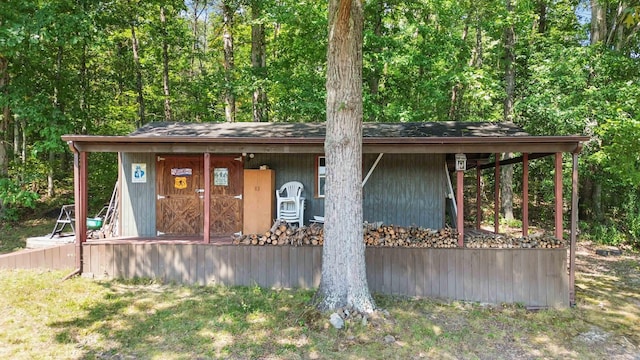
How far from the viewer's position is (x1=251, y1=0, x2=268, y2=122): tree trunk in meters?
11.6

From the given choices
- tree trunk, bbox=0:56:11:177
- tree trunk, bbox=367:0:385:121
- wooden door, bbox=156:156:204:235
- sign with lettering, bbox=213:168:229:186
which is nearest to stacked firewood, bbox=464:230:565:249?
sign with lettering, bbox=213:168:229:186

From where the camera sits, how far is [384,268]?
18.3 feet

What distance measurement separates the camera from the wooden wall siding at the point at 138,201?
7250mm

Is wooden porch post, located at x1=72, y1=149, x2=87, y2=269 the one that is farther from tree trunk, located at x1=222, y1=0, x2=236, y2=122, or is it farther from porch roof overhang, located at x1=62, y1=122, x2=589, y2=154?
tree trunk, located at x1=222, y1=0, x2=236, y2=122

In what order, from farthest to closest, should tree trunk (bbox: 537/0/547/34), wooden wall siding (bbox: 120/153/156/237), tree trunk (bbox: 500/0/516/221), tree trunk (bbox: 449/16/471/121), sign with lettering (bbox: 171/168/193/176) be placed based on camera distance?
tree trunk (bbox: 449/16/471/121) → tree trunk (bbox: 537/0/547/34) → tree trunk (bbox: 500/0/516/221) → sign with lettering (bbox: 171/168/193/176) → wooden wall siding (bbox: 120/153/156/237)

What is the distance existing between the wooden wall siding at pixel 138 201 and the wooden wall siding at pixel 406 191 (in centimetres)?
425

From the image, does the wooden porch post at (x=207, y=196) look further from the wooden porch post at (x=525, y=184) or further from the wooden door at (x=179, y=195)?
the wooden porch post at (x=525, y=184)

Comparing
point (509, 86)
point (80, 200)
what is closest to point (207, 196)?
point (80, 200)

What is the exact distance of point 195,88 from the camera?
12.4 m

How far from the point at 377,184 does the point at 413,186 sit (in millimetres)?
703

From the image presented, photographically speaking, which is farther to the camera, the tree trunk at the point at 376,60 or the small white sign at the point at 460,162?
the tree trunk at the point at 376,60

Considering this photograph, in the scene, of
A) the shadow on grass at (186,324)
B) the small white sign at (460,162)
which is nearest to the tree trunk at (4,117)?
the shadow on grass at (186,324)

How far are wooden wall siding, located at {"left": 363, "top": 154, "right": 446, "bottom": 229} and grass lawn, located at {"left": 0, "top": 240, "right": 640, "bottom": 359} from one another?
Result: 210cm

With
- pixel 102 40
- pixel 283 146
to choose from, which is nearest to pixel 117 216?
pixel 283 146
